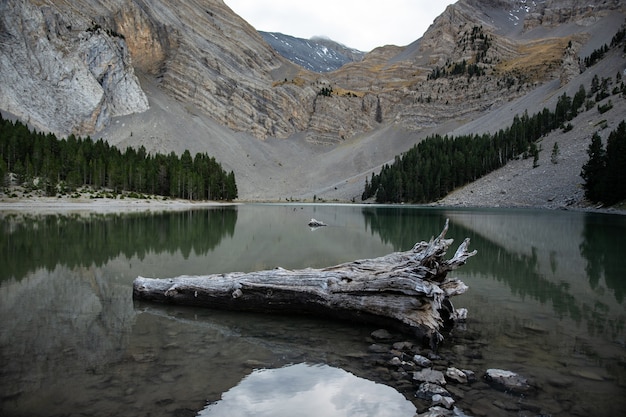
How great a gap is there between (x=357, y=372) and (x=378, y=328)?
2.77 meters

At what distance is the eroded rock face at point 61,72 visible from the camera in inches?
4481

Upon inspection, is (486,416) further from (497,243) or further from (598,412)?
(497,243)

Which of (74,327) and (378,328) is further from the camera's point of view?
(378,328)

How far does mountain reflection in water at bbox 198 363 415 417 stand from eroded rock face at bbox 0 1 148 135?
5252 inches

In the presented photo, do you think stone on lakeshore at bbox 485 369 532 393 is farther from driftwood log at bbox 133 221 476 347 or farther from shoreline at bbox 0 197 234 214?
shoreline at bbox 0 197 234 214

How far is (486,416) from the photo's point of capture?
6090mm

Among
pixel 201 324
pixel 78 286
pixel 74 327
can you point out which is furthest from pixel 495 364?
pixel 78 286

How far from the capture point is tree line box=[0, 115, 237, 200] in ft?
245

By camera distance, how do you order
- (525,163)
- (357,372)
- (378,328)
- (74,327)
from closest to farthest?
(357,372), (74,327), (378,328), (525,163)

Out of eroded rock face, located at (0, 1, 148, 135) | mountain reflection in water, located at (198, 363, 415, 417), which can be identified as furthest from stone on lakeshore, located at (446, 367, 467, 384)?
eroded rock face, located at (0, 1, 148, 135)

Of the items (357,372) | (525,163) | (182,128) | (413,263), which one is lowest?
(357,372)

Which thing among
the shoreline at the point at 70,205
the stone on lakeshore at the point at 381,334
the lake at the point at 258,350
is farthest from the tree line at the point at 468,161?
the stone on lakeshore at the point at 381,334

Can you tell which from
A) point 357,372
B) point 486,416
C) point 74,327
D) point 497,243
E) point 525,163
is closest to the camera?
point 486,416

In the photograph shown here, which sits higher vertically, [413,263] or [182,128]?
[182,128]
